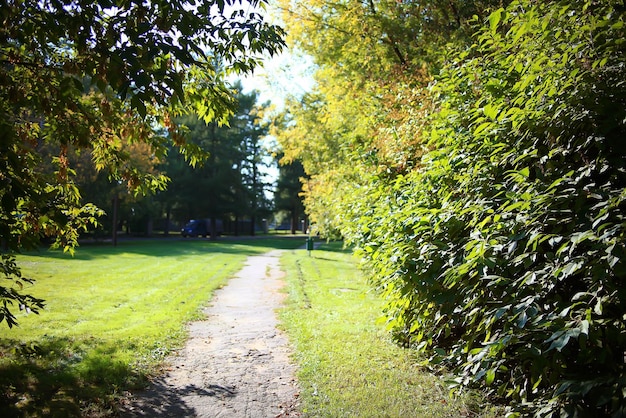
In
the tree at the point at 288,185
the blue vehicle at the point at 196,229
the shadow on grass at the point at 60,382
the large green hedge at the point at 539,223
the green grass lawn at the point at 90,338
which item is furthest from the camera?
the tree at the point at 288,185

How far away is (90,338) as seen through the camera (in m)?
6.56

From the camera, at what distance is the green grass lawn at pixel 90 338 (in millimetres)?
4348

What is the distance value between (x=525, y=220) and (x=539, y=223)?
0.29 ft

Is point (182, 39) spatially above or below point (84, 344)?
above

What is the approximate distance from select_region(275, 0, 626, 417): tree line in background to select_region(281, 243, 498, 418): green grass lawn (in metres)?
0.27

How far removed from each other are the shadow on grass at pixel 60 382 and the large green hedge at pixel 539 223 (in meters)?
3.02

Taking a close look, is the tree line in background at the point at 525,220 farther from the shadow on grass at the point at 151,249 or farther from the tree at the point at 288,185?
the tree at the point at 288,185

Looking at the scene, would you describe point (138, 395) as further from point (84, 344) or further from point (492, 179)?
point (492, 179)

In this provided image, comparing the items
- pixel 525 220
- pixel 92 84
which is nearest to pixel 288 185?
pixel 92 84

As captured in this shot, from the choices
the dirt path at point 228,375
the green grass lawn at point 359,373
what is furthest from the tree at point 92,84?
the green grass lawn at point 359,373

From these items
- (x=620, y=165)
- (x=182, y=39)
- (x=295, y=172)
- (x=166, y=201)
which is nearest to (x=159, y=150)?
(x=182, y=39)

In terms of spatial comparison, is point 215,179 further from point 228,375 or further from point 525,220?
point 525,220

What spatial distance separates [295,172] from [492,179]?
172 ft

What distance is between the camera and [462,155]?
416 cm
